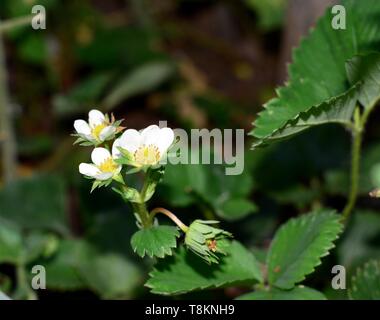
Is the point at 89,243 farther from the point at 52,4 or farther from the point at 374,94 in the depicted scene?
the point at 52,4

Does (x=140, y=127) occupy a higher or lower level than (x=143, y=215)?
higher

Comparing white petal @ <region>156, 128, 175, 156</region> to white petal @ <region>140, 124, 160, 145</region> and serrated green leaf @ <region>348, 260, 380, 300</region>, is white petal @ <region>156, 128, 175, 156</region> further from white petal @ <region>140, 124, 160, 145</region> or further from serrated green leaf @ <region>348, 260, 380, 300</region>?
serrated green leaf @ <region>348, 260, 380, 300</region>

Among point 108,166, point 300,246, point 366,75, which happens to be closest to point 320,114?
point 366,75

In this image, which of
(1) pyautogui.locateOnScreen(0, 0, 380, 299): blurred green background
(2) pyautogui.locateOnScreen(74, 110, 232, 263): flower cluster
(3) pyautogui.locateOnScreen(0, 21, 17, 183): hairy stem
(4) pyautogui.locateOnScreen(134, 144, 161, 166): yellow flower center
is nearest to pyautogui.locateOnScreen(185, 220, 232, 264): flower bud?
(2) pyautogui.locateOnScreen(74, 110, 232, 263): flower cluster

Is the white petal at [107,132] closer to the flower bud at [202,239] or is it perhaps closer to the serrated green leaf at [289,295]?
the flower bud at [202,239]

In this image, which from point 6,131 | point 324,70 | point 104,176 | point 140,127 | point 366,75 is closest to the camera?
point 104,176

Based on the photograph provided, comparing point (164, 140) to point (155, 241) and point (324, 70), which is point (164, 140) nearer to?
point (155, 241)
